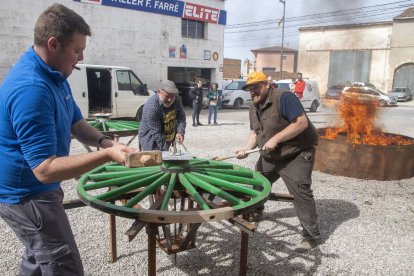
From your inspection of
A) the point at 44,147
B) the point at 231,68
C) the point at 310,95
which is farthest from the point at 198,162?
the point at 231,68

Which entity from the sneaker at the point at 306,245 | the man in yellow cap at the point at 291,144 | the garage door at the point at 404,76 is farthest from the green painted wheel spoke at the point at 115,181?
the garage door at the point at 404,76

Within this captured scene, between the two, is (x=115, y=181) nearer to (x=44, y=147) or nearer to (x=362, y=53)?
(x=44, y=147)

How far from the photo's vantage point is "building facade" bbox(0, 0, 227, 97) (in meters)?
12.3

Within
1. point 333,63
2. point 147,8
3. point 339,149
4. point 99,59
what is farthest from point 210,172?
point 333,63

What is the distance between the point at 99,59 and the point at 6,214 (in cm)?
1363

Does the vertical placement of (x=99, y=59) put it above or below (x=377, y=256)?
above

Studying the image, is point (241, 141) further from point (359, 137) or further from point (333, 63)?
point (333, 63)

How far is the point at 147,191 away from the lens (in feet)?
7.03

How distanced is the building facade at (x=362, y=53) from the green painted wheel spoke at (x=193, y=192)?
3271 cm

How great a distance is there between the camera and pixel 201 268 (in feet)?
10.0

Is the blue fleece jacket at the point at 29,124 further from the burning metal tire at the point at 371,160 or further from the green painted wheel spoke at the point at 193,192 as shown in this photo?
the burning metal tire at the point at 371,160

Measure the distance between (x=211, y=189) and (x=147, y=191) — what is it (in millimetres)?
387

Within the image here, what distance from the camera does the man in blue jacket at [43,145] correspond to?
149cm

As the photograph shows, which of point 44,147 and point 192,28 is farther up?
point 192,28
